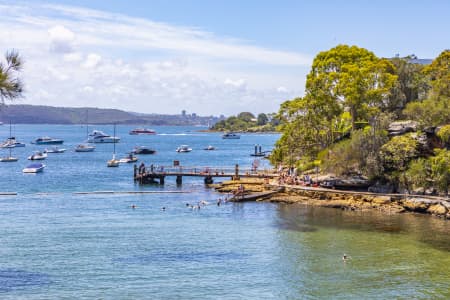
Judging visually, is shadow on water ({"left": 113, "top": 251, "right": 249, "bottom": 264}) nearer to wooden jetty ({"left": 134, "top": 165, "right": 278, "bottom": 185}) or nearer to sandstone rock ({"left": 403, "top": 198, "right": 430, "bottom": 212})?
sandstone rock ({"left": 403, "top": 198, "right": 430, "bottom": 212})

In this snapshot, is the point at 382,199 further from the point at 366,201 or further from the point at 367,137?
the point at 367,137

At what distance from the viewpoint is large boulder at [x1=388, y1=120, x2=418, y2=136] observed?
229 ft

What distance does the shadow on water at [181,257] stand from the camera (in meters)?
43.9

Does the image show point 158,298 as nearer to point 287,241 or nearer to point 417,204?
point 287,241

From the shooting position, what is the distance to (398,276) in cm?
4028

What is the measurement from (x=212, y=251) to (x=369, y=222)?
62.2 feet

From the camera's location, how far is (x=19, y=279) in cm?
3891

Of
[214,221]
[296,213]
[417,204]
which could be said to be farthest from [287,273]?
[417,204]

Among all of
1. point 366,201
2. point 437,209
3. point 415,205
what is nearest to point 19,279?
point 366,201

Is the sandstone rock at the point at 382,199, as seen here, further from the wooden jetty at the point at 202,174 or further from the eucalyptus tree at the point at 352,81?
the wooden jetty at the point at 202,174

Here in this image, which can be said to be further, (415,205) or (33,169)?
(33,169)

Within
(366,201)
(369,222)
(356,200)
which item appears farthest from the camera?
(356,200)

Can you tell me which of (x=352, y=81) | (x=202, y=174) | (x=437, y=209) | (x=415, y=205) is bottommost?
(x=437, y=209)

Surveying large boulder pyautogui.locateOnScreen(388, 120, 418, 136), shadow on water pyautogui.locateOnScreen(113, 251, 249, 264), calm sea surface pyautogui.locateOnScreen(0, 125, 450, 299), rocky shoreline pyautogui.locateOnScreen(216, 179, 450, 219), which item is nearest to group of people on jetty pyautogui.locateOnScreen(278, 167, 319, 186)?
rocky shoreline pyautogui.locateOnScreen(216, 179, 450, 219)
